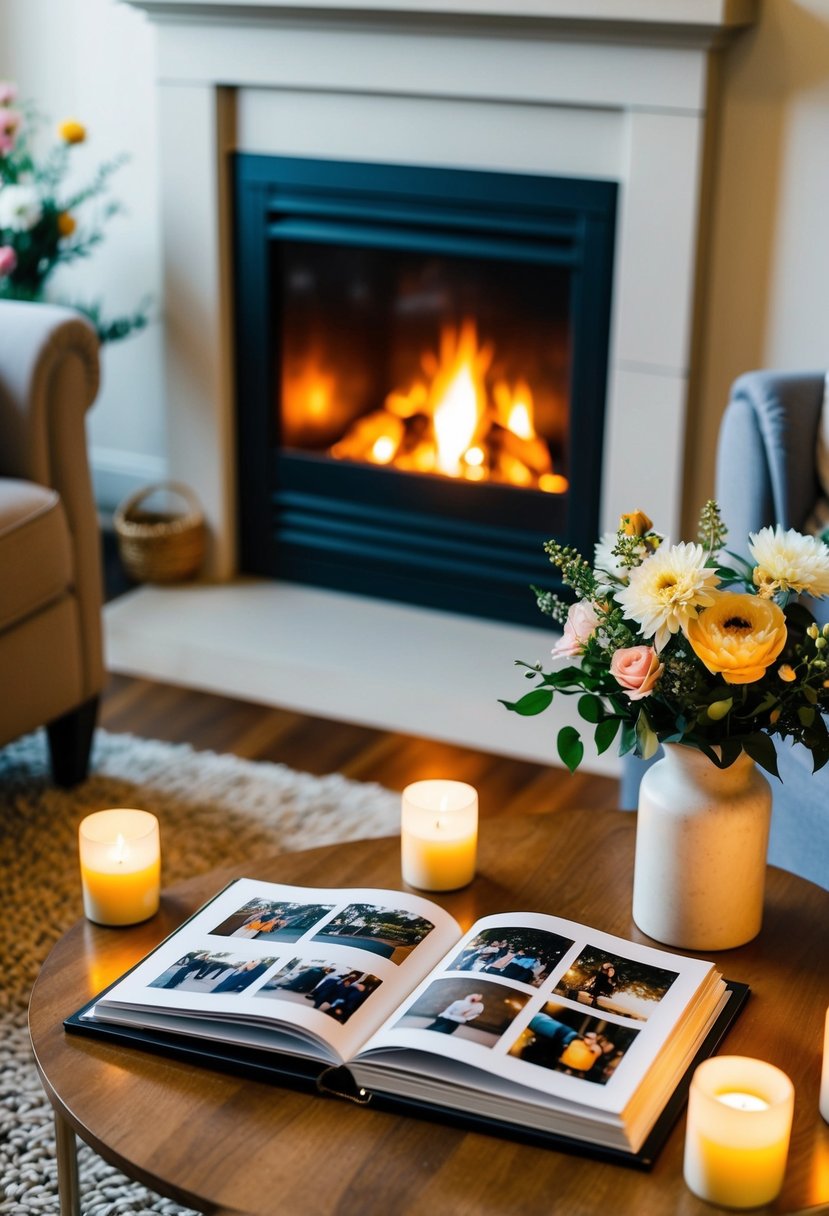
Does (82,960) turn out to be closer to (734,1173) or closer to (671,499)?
(734,1173)

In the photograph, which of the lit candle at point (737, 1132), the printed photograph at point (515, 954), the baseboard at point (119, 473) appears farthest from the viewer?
the baseboard at point (119, 473)

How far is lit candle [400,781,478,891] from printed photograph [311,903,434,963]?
10 centimetres

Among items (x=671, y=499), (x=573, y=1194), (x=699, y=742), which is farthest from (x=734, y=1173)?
(x=671, y=499)

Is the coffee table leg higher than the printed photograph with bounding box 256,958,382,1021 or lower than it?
lower

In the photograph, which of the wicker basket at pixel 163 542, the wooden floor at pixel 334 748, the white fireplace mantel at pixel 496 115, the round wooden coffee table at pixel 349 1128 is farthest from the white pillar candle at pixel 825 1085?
the wicker basket at pixel 163 542

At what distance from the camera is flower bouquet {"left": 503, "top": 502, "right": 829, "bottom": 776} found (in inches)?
47.9

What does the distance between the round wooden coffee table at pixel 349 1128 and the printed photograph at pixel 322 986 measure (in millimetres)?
74

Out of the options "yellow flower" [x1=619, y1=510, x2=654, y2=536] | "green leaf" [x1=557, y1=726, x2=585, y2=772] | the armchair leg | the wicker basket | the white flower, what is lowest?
the armchair leg

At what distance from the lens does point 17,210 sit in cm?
306

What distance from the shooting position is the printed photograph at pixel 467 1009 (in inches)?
46.3

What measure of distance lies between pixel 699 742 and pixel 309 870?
46cm

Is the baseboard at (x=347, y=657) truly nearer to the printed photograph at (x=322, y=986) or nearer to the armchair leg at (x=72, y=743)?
the armchair leg at (x=72, y=743)

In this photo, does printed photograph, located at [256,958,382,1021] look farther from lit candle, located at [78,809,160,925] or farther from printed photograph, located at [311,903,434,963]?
lit candle, located at [78,809,160,925]

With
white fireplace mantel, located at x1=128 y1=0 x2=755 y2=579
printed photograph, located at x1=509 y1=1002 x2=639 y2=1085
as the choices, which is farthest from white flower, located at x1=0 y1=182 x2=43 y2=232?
printed photograph, located at x1=509 y1=1002 x2=639 y2=1085
